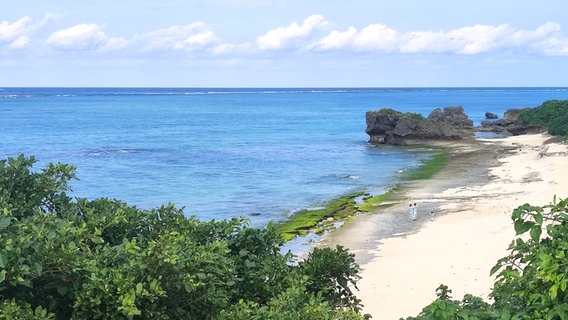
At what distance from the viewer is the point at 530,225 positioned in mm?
5473

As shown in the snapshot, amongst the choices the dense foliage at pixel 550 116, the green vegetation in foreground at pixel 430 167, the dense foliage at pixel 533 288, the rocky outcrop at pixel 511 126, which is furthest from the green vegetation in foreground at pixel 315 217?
the rocky outcrop at pixel 511 126

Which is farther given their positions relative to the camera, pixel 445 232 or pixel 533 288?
pixel 445 232

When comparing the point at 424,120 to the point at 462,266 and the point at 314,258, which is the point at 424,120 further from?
the point at 314,258

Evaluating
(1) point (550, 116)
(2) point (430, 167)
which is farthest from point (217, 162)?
(1) point (550, 116)

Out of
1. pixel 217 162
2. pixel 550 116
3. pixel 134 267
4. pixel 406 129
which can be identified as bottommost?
pixel 217 162

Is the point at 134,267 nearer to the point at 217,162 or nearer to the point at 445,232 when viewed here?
the point at 445,232

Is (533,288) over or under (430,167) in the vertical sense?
over

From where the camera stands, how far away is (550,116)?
69125 mm

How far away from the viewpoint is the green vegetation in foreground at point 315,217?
28.1 m

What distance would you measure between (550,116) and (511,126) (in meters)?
7.71

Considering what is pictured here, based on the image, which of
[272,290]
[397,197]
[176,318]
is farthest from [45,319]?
[397,197]

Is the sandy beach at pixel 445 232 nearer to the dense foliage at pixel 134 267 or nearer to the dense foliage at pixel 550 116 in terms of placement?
the dense foliage at pixel 134 267

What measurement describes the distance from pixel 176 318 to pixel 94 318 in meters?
0.97

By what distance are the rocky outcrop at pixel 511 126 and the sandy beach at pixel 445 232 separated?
2494 cm
